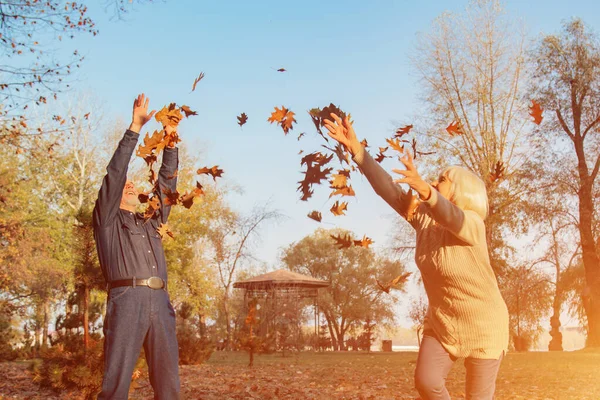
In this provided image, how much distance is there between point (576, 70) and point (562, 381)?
1908 cm

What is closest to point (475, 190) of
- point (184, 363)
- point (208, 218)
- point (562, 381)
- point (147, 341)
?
point (147, 341)

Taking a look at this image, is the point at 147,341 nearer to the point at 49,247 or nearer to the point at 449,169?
the point at 449,169

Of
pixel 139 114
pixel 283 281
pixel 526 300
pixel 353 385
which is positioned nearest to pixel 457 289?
pixel 139 114

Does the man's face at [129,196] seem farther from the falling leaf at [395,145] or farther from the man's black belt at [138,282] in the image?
the falling leaf at [395,145]

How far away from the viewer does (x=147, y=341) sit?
4383 millimetres

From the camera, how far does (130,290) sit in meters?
4.35

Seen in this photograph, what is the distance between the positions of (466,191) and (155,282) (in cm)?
235

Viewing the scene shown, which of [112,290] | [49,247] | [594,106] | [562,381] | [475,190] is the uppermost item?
[594,106]

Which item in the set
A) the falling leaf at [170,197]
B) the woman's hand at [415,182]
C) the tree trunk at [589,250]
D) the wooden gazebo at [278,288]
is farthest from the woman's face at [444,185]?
the wooden gazebo at [278,288]

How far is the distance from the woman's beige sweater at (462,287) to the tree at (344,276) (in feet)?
157

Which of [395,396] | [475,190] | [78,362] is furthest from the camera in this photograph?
[395,396]

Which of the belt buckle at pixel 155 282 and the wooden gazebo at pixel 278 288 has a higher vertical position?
the wooden gazebo at pixel 278 288

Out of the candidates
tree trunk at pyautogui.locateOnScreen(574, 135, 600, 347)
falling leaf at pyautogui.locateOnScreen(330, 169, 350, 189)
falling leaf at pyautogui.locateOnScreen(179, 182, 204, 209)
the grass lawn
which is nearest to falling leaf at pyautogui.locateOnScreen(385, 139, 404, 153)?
falling leaf at pyautogui.locateOnScreen(330, 169, 350, 189)

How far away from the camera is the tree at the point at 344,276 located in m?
52.8
